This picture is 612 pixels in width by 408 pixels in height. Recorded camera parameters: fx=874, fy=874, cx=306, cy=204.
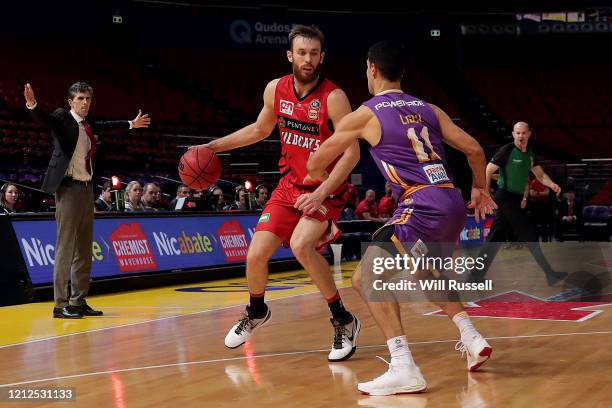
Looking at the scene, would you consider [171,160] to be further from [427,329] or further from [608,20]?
[608,20]

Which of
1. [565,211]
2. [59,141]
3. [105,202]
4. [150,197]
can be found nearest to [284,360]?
[59,141]

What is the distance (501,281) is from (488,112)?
2020cm

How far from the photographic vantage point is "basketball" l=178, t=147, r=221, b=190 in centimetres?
610

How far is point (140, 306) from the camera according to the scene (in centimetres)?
955

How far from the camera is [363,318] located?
26.0 feet

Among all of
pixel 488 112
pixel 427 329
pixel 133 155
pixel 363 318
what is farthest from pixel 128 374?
pixel 488 112

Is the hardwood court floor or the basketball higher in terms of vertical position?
the basketball

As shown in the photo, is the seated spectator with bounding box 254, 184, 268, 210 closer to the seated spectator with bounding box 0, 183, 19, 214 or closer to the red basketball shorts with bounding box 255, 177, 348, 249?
the seated spectator with bounding box 0, 183, 19, 214

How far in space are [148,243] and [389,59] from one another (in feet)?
24.6

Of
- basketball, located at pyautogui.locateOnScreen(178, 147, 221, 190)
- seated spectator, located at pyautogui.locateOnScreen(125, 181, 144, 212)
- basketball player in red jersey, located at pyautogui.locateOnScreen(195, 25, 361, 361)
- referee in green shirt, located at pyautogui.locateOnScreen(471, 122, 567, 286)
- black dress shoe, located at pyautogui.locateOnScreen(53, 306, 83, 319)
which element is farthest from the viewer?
seated spectator, located at pyautogui.locateOnScreen(125, 181, 144, 212)

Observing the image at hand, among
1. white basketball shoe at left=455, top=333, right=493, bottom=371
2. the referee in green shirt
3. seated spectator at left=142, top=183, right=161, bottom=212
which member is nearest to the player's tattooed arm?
white basketball shoe at left=455, top=333, right=493, bottom=371

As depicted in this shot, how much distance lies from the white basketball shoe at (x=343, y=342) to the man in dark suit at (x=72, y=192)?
3.59m

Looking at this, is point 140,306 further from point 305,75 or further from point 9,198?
point 305,75

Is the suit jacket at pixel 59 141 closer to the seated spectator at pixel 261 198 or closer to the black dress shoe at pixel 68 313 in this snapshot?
the black dress shoe at pixel 68 313
